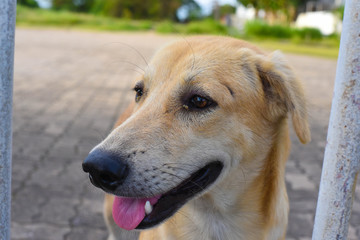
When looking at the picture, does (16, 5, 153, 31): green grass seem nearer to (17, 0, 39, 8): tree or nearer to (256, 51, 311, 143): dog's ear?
(17, 0, 39, 8): tree

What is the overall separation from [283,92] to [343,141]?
2.64ft

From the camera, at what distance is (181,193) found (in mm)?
2174

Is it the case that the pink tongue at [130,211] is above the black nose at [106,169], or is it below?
below

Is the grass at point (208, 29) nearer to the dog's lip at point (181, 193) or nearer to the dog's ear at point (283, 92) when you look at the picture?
the dog's ear at point (283, 92)

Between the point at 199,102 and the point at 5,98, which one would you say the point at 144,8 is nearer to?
the point at 199,102

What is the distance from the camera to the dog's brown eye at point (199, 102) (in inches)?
88.4

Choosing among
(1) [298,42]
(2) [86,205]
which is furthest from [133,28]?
(2) [86,205]

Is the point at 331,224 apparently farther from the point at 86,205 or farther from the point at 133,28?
the point at 133,28

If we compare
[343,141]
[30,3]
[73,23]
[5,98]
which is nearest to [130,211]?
[5,98]

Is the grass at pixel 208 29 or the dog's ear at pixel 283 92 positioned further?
the grass at pixel 208 29

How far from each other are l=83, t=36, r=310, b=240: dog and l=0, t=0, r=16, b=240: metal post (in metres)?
0.38

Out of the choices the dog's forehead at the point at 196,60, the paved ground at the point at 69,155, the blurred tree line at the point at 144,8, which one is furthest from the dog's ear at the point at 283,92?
the blurred tree line at the point at 144,8

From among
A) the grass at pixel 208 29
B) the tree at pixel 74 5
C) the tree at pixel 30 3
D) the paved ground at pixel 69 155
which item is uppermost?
the tree at pixel 74 5

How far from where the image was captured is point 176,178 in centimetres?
208
